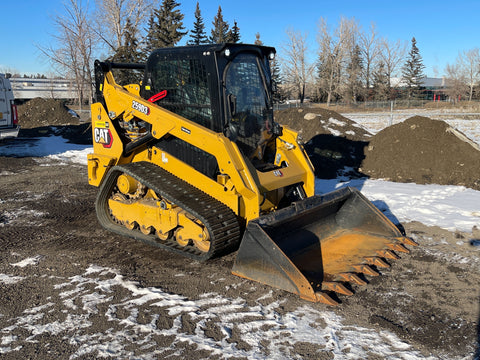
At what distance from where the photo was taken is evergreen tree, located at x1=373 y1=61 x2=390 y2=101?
51906 mm

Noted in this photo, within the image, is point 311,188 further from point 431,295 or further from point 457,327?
point 457,327

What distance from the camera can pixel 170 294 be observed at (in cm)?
424

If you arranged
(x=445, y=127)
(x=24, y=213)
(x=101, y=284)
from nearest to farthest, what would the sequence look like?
1. (x=101, y=284)
2. (x=24, y=213)
3. (x=445, y=127)

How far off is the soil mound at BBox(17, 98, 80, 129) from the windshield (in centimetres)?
2092

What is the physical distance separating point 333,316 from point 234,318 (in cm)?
89

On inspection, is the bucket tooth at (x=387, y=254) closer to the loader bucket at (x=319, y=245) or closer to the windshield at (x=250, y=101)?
the loader bucket at (x=319, y=245)

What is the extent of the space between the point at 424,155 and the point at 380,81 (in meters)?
47.0

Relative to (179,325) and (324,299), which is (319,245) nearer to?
(324,299)

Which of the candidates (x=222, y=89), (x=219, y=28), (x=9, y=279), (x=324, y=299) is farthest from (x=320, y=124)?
(x=219, y=28)

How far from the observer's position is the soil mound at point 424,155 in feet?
29.4

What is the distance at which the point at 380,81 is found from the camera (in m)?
53.1

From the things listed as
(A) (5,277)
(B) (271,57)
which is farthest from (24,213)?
(B) (271,57)

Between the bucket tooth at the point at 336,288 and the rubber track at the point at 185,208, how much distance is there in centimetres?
112

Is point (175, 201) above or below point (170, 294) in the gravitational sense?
above
